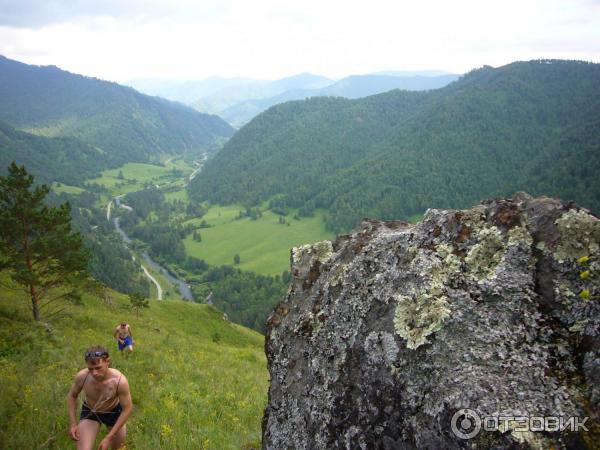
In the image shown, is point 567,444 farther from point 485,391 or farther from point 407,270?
point 407,270

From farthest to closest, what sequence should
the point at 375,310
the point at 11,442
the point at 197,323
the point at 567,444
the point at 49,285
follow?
1. the point at 197,323
2. the point at 49,285
3. the point at 11,442
4. the point at 375,310
5. the point at 567,444

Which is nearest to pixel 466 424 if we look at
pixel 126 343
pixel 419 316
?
Answer: pixel 419 316

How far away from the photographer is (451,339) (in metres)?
5.98

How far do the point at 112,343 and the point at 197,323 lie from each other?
32.0m

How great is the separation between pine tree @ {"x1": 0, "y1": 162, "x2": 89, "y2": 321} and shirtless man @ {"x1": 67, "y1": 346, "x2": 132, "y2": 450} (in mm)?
21400

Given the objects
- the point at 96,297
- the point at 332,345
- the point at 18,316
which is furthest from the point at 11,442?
the point at 96,297

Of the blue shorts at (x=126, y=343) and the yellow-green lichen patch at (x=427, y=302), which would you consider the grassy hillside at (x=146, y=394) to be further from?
the yellow-green lichen patch at (x=427, y=302)

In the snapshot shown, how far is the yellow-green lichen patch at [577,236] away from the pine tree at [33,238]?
2832 cm

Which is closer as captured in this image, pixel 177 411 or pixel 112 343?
pixel 177 411

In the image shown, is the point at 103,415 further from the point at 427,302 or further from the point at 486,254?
the point at 486,254

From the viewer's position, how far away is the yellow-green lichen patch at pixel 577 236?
18.8 ft

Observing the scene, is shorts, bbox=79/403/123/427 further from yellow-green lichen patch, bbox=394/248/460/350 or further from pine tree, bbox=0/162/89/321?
pine tree, bbox=0/162/89/321

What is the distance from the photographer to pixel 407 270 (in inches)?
288

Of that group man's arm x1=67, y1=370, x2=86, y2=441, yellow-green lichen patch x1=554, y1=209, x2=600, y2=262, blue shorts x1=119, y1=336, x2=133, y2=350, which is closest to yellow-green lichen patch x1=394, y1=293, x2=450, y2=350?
yellow-green lichen patch x1=554, y1=209, x2=600, y2=262
